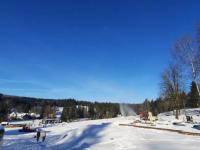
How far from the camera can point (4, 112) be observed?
12156 cm

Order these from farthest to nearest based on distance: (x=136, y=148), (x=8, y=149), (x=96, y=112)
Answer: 1. (x=96, y=112)
2. (x=8, y=149)
3. (x=136, y=148)

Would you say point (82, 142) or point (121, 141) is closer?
point (121, 141)

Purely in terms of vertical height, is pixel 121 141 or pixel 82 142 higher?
pixel 121 141

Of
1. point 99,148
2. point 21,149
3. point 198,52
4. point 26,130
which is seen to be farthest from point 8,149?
point 26,130

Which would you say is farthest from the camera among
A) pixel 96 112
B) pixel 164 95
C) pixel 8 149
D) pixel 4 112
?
pixel 96 112

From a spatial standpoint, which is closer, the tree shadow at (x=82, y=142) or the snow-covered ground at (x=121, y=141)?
the snow-covered ground at (x=121, y=141)

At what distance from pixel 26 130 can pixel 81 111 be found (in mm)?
87305

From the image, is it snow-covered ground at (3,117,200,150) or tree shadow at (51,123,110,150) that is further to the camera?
tree shadow at (51,123,110,150)

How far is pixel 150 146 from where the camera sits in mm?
16766

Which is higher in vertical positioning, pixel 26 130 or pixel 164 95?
pixel 164 95

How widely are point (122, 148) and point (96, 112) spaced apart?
14747cm

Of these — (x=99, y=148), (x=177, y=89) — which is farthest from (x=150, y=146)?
(x=177, y=89)

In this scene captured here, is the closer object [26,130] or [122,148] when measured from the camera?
[122,148]

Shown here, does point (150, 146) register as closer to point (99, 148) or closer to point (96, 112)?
point (99, 148)
